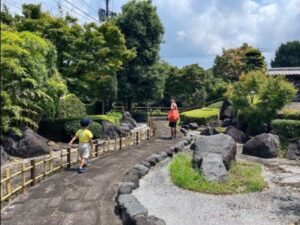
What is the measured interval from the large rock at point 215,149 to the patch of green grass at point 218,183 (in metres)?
0.29

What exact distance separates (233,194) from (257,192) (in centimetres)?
71

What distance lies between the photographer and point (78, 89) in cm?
1877

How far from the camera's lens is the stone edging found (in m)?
5.98

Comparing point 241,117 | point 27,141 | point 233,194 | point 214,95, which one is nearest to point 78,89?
point 27,141

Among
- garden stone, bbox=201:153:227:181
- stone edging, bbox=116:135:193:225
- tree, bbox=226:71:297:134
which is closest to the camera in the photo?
stone edging, bbox=116:135:193:225

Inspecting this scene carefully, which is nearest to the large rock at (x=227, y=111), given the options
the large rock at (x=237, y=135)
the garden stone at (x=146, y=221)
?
the large rock at (x=237, y=135)

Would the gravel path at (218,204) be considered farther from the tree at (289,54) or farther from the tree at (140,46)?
the tree at (289,54)

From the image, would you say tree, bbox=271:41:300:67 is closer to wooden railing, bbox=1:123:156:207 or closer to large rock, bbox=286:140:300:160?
large rock, bbox=286:140:300:160

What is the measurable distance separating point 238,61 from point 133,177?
3282 cm

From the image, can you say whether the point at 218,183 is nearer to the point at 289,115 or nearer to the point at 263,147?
the point at 263,147

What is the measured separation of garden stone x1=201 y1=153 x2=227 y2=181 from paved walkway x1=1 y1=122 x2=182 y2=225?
2.22 meters

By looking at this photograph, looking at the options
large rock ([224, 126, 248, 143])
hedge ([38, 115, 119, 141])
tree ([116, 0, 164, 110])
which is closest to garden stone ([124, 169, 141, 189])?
hedge ([38, 115, 119, 141])

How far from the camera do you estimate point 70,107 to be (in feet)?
62.2

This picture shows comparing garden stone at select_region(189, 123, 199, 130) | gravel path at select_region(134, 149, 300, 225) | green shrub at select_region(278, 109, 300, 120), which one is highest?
green shrub at select_region(278, 109, 300, 120)
